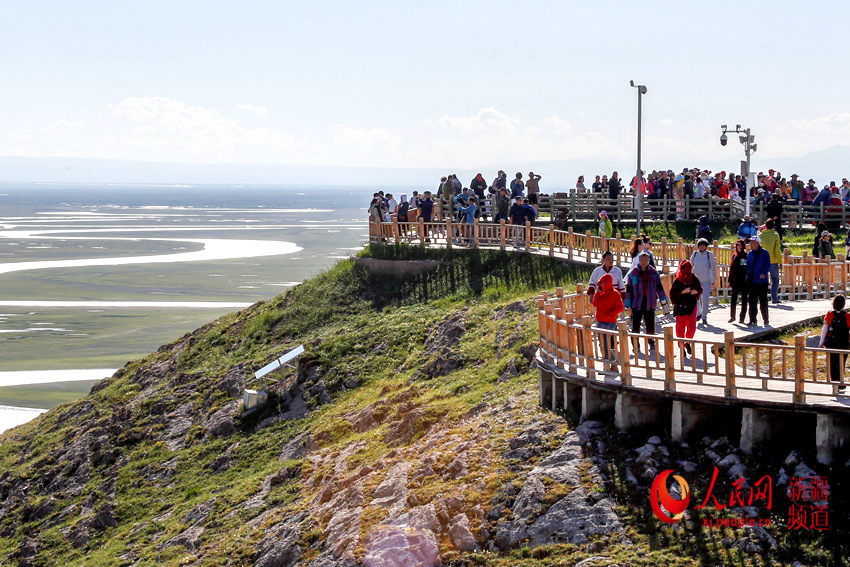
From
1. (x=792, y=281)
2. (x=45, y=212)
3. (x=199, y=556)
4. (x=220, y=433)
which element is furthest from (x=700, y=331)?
(x=45, y=212)

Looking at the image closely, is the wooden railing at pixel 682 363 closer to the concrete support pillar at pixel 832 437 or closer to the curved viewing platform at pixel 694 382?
the curved viewing platform at pixel 694 382

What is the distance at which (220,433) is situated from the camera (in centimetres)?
2455

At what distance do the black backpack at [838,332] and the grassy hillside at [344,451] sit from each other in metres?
3.40

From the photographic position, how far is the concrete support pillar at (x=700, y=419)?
45.1ft

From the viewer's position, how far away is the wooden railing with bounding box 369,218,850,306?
77.2 ft

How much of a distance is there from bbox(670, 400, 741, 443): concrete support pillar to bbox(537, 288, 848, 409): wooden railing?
0.24 meters

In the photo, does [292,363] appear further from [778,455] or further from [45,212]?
[45,212]

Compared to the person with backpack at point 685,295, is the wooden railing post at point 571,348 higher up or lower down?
lower down

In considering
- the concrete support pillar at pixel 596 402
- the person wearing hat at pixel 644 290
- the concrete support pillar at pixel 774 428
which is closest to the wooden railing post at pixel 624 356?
the concrete support pillar at pixel 596 402

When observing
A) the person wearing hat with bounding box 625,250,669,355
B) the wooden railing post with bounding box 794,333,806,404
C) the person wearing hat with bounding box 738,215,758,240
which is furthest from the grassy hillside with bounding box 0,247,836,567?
the person wearing hat with bounding box 738,215,758,240

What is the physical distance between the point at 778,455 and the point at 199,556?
9.68 meters

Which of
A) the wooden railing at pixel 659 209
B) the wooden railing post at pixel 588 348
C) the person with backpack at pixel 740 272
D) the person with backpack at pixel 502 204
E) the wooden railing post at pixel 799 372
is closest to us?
the wooden railing post at pixel 799 372

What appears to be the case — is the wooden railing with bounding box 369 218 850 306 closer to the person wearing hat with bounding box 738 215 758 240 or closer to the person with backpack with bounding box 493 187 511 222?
the person wearing hat with bounding box 738 215 758 240

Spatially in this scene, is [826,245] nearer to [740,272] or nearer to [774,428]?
[740,272]
